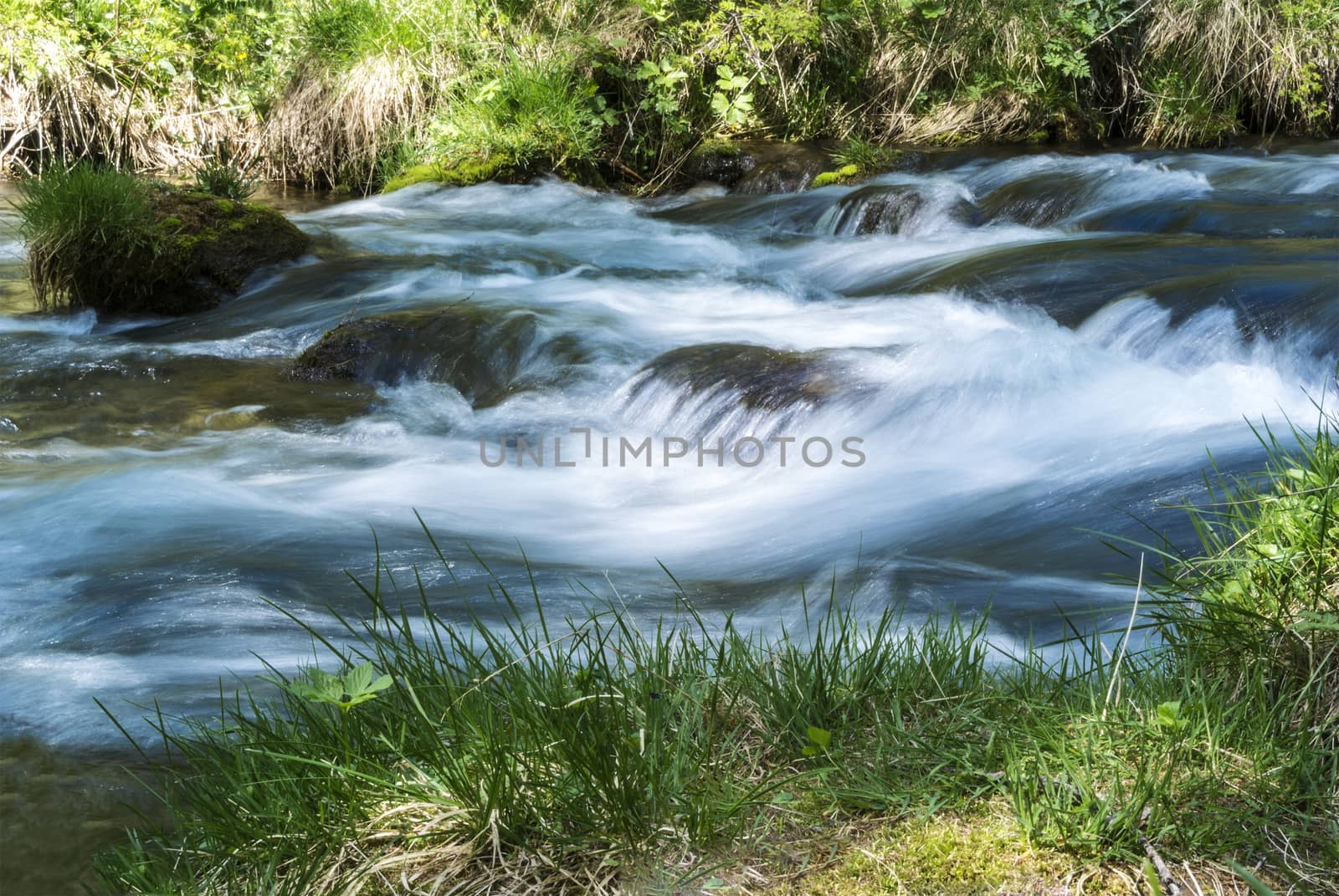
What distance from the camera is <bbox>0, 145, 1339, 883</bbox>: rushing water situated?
11.6ft

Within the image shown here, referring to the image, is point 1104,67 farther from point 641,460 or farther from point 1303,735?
point 1303,735

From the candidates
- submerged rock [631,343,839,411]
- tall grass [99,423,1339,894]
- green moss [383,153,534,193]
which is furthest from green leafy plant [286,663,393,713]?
green moss [383,153,534,193]

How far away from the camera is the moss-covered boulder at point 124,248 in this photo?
6.39 m

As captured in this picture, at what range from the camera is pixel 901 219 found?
8.07 metres

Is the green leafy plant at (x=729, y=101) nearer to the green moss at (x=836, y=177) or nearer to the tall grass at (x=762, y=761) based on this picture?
the green moss at (x=836, y=177)

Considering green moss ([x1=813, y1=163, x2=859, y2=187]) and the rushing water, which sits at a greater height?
green moss ([x1=813, y1=163, x2=859, y2=187])

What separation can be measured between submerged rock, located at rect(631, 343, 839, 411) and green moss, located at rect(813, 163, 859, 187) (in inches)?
160

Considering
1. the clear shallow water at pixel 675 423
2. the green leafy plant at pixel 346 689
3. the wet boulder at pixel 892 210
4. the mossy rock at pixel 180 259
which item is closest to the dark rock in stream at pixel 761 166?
the wet boulder at pixel 892 210

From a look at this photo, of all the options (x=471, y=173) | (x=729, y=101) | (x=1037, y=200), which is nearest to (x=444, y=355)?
(x=471, y=173)

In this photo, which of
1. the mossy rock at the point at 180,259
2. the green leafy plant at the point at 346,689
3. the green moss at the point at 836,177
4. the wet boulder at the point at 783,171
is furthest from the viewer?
the wet boulder at the point at 783,171

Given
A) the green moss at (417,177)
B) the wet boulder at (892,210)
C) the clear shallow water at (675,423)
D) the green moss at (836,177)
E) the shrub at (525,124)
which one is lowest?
the clear shallow water at (675,423)

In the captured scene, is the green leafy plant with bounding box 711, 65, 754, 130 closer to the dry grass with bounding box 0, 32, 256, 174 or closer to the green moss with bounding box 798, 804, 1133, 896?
the dry grass with bounding box 0, 32, 256, 174

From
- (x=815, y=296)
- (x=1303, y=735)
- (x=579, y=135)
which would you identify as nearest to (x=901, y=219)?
(x=815, y=296)

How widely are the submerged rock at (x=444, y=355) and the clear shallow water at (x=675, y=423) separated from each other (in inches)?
2.7
